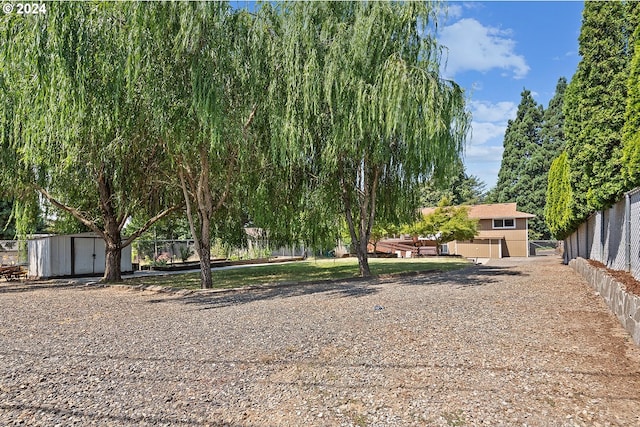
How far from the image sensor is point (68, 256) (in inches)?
685

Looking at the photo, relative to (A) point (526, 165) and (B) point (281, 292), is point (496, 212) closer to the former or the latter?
(A) point (526, 165)

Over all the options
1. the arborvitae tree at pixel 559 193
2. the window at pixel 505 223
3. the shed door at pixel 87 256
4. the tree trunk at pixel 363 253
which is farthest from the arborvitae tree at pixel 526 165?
the shed door at pixel 87 256

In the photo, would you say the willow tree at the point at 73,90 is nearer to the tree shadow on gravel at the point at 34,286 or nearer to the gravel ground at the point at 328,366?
the tree shadow on gravel at the point at 34,286

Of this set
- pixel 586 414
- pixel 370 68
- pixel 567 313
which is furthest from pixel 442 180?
pixel 586 414

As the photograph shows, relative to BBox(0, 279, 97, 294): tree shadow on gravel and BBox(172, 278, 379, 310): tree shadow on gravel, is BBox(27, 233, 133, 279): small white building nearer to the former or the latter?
BBox(0, 279, 97, 294): tree shadow on gravel

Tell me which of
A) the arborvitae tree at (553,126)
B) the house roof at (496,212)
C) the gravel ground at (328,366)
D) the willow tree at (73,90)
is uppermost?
the arborvitae tree at (553,126)

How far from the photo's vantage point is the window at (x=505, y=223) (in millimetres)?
33688

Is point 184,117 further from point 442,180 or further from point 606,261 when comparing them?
point 606,261

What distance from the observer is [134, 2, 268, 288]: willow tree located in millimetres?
9328

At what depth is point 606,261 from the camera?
38.0 feet

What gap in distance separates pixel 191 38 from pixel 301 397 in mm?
8270

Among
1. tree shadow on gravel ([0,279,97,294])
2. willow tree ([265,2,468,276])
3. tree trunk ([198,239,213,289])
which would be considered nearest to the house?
willow tree ([265,2,468,276])

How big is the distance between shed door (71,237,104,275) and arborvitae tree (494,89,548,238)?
41545 mm

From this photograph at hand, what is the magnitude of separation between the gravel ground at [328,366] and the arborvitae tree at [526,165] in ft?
137
